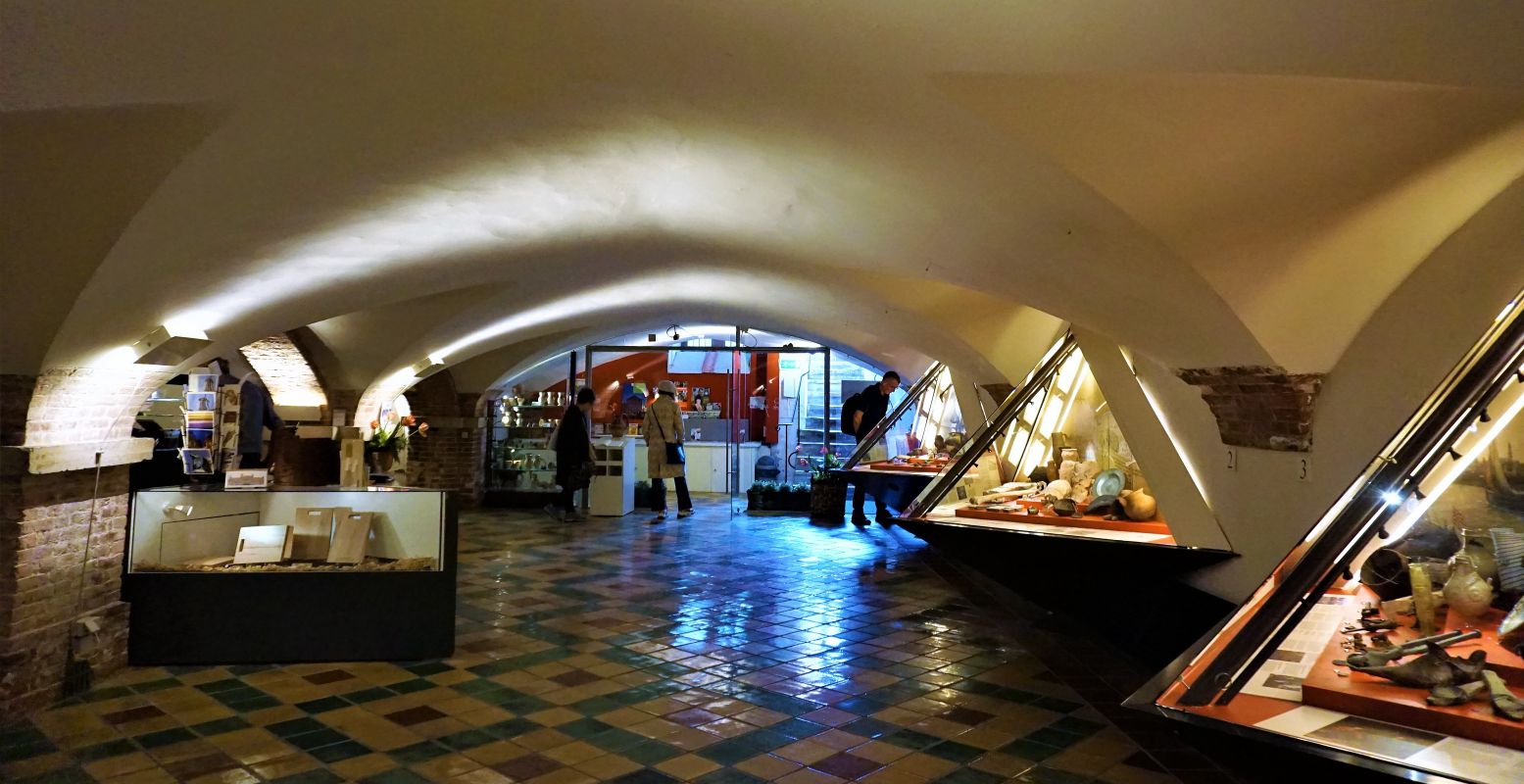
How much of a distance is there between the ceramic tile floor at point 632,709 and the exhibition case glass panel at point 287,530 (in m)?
0.58

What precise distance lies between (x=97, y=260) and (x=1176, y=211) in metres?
4.25

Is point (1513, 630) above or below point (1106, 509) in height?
below

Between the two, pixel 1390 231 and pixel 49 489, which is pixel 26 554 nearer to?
pixel 49 489

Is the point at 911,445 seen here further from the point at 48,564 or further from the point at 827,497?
the point at 48,564

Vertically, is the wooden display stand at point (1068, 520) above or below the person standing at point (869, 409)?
below

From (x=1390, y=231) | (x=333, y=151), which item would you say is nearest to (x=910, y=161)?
(x=1390, y=231)

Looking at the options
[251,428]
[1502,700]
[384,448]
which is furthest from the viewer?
[251,428]

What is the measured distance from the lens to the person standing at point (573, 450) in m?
11.5

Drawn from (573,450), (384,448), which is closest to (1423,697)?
(384,448)

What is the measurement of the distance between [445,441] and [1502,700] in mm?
12803

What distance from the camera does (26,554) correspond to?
15.2ft

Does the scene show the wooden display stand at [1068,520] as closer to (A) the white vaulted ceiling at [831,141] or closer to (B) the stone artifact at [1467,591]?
(A) the white vaulted ceiling at [831,141]

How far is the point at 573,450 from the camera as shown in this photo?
11.6 m

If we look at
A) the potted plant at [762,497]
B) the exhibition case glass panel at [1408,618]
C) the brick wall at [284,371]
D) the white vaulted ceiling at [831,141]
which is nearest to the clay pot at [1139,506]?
the white vaulted ceiling at [831,141]
